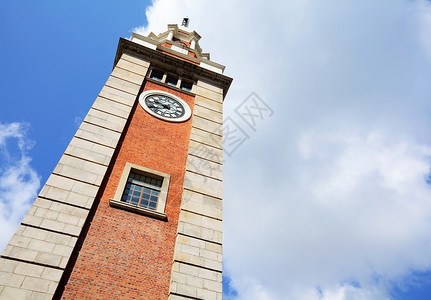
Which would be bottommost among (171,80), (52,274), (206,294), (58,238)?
(206,294)

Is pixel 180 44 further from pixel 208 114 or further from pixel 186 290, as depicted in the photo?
pixel 186 290

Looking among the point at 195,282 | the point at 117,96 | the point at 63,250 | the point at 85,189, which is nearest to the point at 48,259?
the point at 63,250

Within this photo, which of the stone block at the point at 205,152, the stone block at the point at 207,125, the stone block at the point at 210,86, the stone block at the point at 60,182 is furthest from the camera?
the stone block at the point at 210,86

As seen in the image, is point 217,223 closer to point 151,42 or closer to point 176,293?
point 176,293

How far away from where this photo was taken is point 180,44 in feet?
78.5

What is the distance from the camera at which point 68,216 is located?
Result: 9820 mm

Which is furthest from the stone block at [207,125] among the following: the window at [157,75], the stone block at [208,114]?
the window at [157,75]

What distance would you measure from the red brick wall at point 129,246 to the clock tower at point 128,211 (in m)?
0.03

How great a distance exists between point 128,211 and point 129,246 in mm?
1415

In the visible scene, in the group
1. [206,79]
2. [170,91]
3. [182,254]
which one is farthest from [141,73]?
[182,254]

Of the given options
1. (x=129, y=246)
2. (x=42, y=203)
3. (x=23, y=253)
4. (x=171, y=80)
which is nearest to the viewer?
(x=23, y=253)

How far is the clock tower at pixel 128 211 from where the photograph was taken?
347 inches

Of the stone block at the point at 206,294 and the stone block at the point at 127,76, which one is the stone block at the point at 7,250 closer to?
the stone block at the point at 206,294

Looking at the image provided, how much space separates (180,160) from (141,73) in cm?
683
